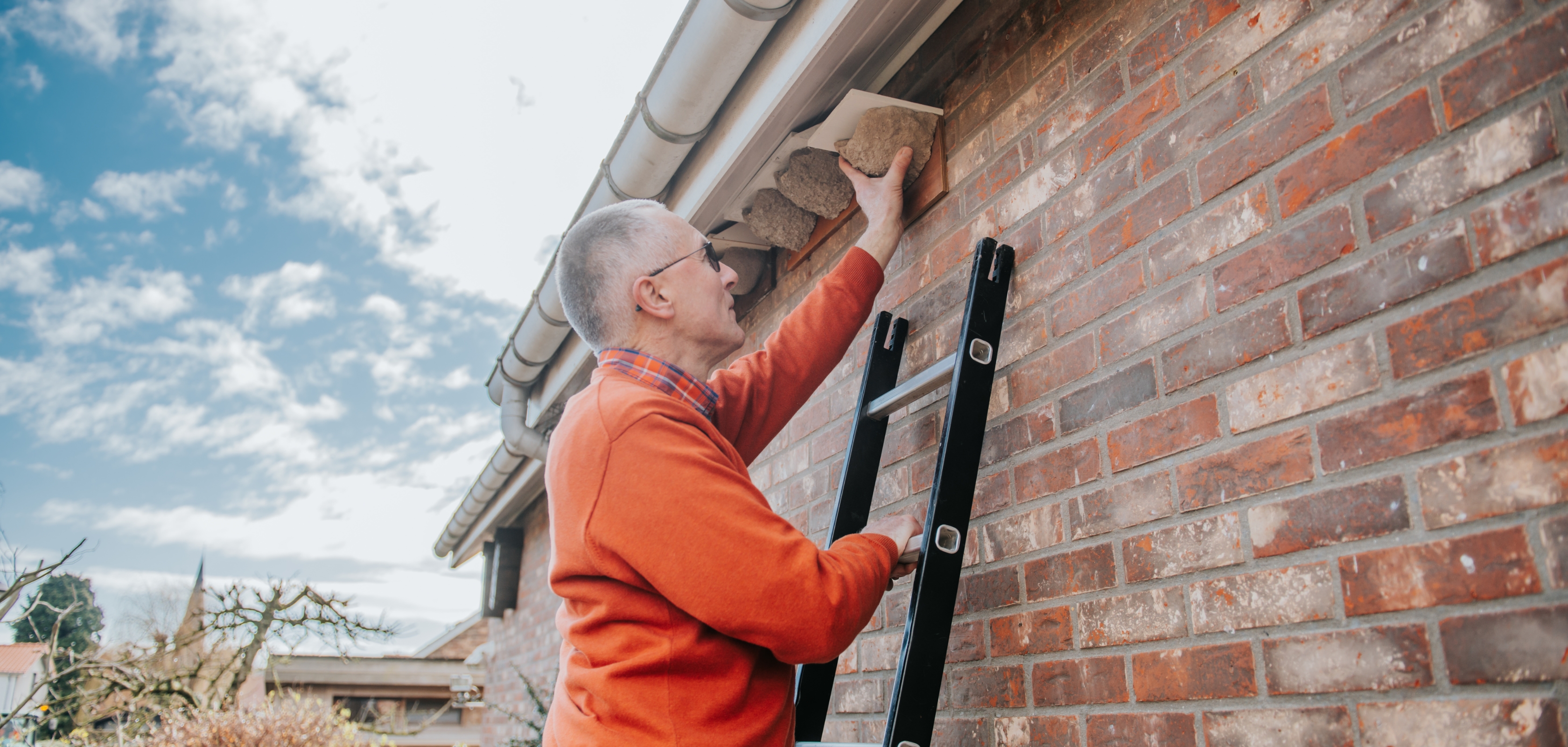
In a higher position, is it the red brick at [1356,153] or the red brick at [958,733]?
the red brick at [1356,153]

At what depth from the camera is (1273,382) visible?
1.16 metres

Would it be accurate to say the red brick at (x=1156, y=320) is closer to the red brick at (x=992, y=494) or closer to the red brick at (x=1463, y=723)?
the red brick at (x=992, y=494)

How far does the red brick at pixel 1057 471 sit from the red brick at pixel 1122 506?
0.12 ft

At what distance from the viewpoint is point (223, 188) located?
139 ft

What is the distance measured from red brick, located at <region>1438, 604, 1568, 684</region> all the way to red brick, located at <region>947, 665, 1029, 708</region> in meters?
0.72

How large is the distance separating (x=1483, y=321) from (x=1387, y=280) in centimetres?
12

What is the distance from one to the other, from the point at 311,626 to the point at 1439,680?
9.84 metres

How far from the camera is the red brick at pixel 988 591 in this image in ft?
5.23

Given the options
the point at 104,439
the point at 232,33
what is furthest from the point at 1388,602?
the point at 104,439

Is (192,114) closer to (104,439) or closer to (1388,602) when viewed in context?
(104,439)

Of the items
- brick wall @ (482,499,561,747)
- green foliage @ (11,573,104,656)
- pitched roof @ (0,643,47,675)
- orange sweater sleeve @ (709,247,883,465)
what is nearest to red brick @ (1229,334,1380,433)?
orange sweater sleeve @ (709,247,883,465)

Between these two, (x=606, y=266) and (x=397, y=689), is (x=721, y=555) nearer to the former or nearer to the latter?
(x=606, y=266)

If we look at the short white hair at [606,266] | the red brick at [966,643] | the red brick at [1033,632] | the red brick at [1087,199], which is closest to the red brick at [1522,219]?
the red brick at [1087,199]

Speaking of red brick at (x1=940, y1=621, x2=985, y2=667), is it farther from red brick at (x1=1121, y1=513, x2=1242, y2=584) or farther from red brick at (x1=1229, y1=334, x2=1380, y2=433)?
red brick at (x1=1229, y1=334, x2=1380, y2=433)
